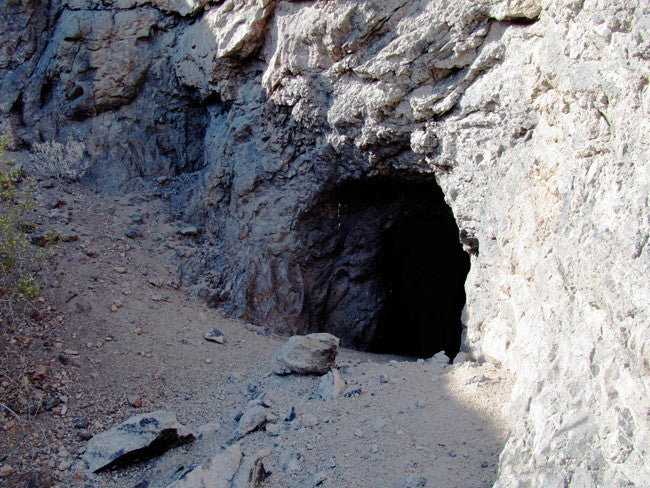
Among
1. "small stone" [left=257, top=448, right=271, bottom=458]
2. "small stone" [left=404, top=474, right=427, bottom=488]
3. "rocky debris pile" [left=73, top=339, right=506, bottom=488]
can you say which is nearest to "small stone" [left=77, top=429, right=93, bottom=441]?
"rocky debris pile" [left=73, top=339, right=506, bottom=488]

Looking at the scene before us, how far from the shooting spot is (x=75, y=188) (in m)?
8.11

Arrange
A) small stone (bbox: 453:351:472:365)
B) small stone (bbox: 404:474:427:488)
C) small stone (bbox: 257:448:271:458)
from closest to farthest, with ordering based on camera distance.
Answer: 1. small stone (bbox: 404:474:427:488)
2. small stone (bbox: 257:448:271:458)
3. small stone (bbox: 453:351:472:365)

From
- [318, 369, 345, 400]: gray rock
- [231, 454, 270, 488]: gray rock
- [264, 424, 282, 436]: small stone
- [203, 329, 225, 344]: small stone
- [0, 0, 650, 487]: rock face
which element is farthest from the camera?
[203, 329, 225, 344]: small stone

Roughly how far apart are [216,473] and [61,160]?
22.1 feet

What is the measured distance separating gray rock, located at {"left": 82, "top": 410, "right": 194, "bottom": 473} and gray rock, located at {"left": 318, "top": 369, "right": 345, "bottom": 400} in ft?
3.67

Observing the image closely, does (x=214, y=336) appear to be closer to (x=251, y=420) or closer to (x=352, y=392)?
(x=251, y=420)

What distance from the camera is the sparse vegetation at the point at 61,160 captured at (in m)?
8.05

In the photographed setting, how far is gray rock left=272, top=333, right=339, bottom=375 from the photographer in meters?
4.63

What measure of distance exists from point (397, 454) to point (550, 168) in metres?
2.44

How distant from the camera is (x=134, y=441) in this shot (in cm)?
373

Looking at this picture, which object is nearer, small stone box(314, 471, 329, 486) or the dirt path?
small stone box(314, 471, 329, 486)

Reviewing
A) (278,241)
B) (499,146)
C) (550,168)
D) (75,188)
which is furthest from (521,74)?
(75,188)

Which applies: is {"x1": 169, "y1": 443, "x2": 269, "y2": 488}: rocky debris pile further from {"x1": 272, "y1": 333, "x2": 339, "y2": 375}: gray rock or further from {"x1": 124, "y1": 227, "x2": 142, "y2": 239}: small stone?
{"x1": 124, "y1": 227, "x2": 142, "y2": 239}: small stone

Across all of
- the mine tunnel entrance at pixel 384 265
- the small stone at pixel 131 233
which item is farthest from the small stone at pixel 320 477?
the small stone at pixel 131 233
